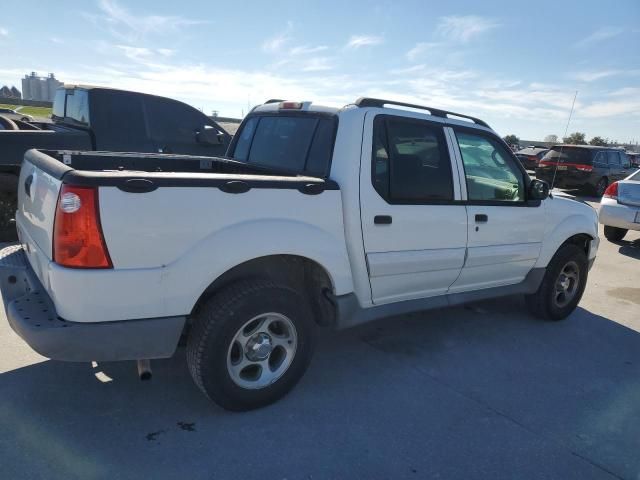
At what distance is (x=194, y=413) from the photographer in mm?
2967

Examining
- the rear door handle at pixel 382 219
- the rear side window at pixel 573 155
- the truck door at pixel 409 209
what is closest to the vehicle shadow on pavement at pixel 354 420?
the truck door at pixel 409 209

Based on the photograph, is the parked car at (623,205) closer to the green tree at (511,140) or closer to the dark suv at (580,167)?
the dark suv at (580,167)

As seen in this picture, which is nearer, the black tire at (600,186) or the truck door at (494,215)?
the truck door at (494,215)

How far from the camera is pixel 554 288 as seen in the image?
16.1 ft

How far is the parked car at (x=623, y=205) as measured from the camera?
8.31 metres

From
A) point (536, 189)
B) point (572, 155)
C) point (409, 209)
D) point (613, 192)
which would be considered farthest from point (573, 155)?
point (409, 209)

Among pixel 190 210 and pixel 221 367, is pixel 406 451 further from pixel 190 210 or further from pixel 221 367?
pixel 190 210

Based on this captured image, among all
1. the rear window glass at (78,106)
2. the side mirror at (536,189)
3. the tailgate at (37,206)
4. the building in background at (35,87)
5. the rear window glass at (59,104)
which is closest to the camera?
the tailgate at (37,206)

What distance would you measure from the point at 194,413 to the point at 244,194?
1353 millimetres

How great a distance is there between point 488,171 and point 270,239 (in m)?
2.26

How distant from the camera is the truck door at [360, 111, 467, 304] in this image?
337 centimetres

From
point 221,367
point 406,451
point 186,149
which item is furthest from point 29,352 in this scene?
point 186,149

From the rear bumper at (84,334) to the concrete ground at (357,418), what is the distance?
1.69ft

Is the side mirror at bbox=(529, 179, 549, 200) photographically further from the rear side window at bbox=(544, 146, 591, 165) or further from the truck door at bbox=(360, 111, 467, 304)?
the rear side window at bbox=(544, 146, 591, 165)
